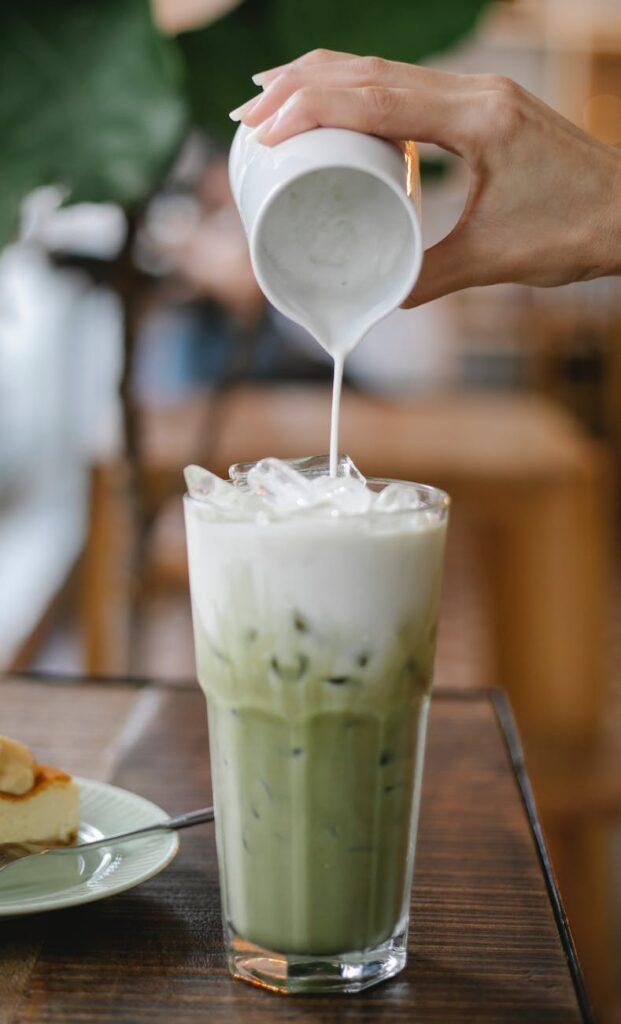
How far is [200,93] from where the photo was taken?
6.25 ft

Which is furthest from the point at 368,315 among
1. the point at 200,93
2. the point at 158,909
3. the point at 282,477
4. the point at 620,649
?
the point at 620,649

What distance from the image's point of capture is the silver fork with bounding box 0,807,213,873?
0.83 metres

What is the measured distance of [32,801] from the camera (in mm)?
835

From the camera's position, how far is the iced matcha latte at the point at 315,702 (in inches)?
27.9

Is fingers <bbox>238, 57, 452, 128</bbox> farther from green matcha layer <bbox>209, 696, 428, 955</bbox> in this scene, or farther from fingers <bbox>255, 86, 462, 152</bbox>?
green matcha layer <bbox>209, 696, 428, 955</bbox>

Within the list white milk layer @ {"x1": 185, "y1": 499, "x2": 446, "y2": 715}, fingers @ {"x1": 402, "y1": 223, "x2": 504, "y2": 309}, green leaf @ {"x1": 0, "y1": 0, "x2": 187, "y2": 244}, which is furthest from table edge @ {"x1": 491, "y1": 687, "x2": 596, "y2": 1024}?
green leaf @ {"x1": 0, "y1": 0, "x2": 187, "y2": 244}

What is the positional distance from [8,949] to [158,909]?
0.10 metres

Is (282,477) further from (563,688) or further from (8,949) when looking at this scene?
(563,688)

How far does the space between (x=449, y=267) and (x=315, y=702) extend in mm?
391

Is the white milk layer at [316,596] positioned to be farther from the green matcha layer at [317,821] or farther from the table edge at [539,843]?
the table edge at [539,843]

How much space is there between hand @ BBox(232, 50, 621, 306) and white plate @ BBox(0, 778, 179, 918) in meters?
0.46

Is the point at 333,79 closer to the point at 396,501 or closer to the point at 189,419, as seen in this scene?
the point at 396,501

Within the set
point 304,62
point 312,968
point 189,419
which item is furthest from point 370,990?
point 189,419

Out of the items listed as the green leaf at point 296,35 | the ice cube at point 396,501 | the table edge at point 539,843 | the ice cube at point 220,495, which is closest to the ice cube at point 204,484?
the ice cube at point 220,495
